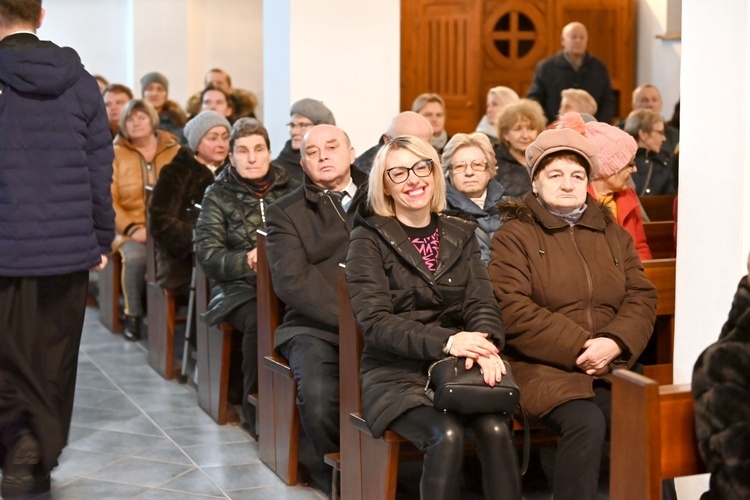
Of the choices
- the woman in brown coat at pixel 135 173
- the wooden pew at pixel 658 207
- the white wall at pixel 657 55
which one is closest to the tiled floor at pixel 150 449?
the woman in brown coat at pixel 135 173

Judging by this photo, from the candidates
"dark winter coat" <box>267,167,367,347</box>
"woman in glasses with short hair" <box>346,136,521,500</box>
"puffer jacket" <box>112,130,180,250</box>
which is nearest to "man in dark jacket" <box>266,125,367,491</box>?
"dark winter coat" <box>267,167,367,347</box>

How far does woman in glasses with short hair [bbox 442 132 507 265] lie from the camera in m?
4.66

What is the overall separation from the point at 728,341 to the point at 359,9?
17.7 ft

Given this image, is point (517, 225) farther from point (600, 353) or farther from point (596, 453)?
point (596, 453)

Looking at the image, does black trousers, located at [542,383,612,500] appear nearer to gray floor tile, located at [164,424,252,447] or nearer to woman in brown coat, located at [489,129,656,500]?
woman in brown coat, located at [489,129,656,500]

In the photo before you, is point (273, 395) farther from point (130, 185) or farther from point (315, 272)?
point (130, 185)

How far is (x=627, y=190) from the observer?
473cm

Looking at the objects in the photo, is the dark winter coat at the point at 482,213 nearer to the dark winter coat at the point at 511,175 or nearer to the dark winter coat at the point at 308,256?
the dark winter coat at the point at 308,256

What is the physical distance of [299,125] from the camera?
634cm

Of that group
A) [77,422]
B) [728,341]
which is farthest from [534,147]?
[77,422]

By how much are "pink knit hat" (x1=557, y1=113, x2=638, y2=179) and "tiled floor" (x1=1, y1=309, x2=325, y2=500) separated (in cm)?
165

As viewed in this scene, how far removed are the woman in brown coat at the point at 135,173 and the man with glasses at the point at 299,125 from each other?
1288 mm

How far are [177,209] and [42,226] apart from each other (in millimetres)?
2120

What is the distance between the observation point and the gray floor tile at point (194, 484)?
4.43 m
